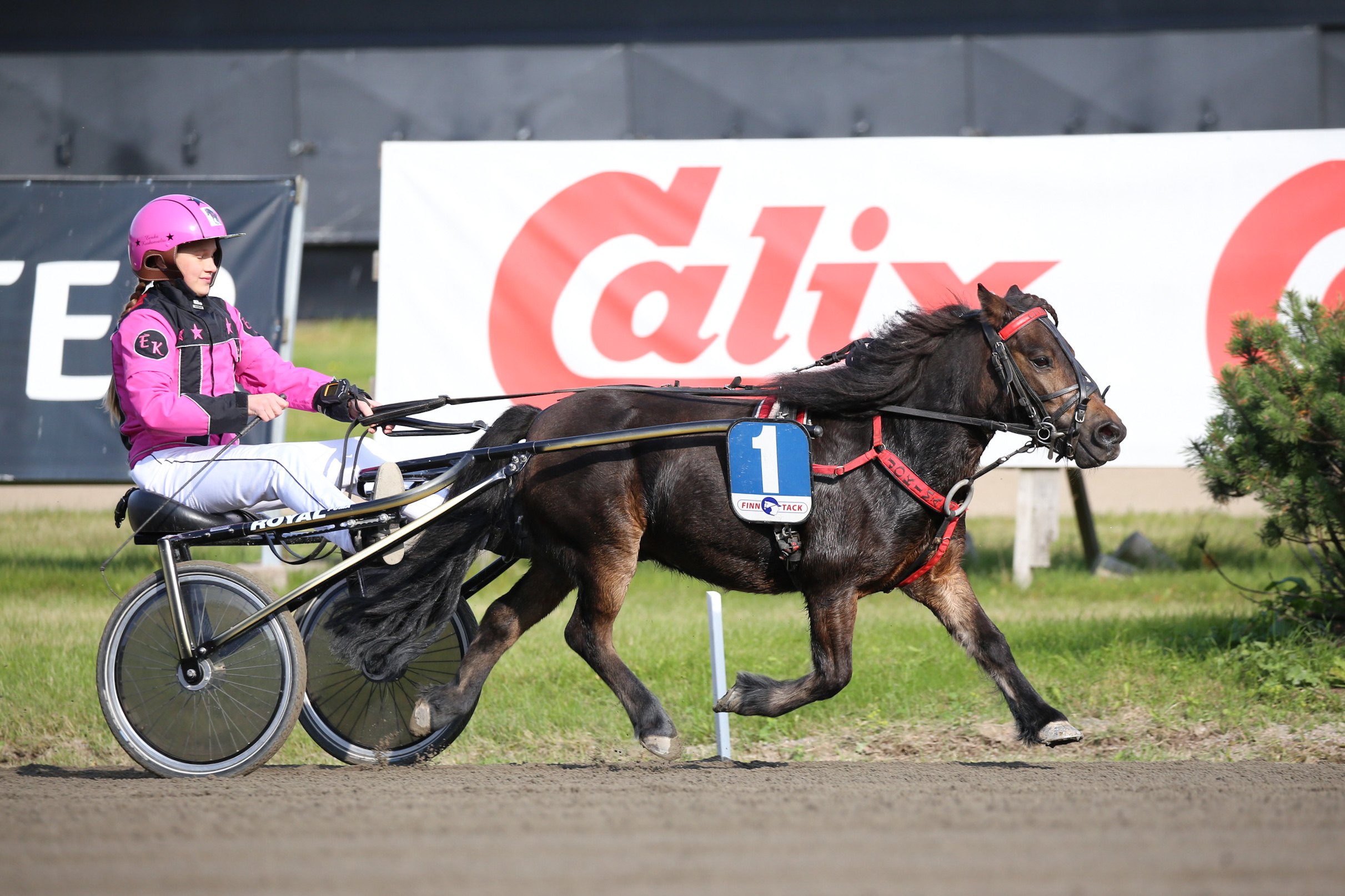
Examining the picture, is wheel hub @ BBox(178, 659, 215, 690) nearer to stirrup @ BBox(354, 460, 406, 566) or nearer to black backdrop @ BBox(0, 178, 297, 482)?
stirrup @ BBox(354, 460, 406, 566)

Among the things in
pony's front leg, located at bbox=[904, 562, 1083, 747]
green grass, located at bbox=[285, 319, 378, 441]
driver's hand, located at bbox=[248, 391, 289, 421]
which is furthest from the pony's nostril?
green grass, located at bbox=[285, 319, 378, 441]

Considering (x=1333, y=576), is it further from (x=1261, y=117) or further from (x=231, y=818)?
(x=1261, y=117)

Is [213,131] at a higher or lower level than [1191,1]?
lower

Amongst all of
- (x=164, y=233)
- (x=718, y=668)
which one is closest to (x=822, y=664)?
(x=718, y=668)

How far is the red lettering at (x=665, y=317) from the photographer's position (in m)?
8.03

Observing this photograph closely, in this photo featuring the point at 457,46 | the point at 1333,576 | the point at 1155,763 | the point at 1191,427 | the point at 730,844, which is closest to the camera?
the point at 730,844

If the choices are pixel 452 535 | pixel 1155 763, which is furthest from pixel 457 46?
pixel 1155 763

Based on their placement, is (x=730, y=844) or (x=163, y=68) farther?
(x=163, y=68)

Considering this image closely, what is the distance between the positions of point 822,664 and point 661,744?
0.64 meters

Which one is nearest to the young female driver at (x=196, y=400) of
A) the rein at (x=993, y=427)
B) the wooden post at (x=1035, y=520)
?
the rein at (x=993, y=427)

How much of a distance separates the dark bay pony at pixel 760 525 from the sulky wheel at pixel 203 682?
358 mm

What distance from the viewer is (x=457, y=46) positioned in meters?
13.3

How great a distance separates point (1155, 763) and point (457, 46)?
10.7m

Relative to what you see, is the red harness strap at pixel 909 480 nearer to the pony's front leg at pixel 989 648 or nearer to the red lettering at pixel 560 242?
the pony's front leg at pixel 989 648
